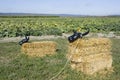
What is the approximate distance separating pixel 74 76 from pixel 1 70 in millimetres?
3041

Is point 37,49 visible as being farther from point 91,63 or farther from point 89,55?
point 91,63

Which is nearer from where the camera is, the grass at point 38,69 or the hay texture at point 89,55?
the grass at point 38,69

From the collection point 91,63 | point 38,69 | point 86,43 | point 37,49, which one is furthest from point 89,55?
point 37,49

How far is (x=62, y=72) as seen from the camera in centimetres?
1098

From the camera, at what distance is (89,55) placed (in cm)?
1084

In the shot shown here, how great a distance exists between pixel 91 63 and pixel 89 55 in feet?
1.04

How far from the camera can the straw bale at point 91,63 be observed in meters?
10.7

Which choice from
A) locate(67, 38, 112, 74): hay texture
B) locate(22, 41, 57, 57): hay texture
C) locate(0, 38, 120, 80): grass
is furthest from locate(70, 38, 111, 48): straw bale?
locate(22, 41, 57, 57): hay texture

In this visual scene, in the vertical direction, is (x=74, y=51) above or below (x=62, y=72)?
above

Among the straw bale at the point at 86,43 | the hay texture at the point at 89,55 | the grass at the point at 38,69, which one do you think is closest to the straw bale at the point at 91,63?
the hay texture at the point at 89,55

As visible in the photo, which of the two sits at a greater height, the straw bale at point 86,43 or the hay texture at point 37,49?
the straw bale at point 86,43

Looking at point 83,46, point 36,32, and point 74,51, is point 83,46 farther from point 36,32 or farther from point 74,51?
point 36,32

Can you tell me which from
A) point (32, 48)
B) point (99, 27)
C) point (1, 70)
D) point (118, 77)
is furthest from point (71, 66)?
point (99, 27)

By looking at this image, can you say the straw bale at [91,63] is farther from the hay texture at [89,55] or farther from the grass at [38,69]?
the grass at [38,69]
